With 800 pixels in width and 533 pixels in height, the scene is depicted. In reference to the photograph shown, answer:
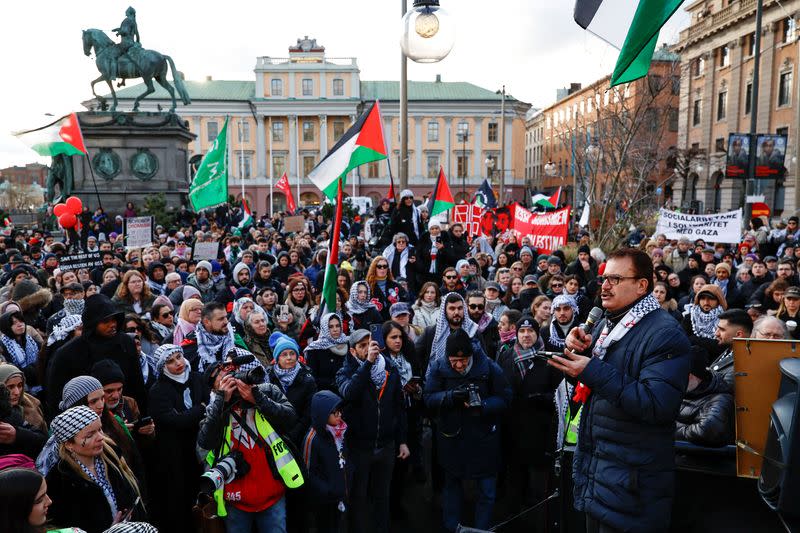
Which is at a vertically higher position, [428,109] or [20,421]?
[428,109]

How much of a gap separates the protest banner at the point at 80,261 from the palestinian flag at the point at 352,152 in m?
3.77

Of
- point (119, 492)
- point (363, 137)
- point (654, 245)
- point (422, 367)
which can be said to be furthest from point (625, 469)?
point (654, 245)

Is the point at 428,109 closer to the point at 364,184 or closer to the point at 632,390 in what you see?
the point at 364,184

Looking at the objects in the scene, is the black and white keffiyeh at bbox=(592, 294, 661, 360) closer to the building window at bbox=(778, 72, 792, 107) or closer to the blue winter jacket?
the blue winter jacket

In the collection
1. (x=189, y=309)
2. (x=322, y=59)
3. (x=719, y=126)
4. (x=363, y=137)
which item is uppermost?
(x=322, y=59)

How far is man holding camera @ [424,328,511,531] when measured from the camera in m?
4.74

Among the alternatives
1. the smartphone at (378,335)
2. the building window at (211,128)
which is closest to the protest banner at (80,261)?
the smartphone at (378,335)

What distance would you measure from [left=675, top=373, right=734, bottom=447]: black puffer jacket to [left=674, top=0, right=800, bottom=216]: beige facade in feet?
112

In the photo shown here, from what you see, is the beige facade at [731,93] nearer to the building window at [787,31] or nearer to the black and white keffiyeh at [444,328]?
the building window at [787,31]

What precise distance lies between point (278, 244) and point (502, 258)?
5.18m

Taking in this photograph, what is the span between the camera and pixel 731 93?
4262cm

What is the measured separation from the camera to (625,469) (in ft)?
9.21

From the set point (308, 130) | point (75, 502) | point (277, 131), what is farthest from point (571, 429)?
point (277, 131)

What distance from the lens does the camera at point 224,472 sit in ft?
12.3
